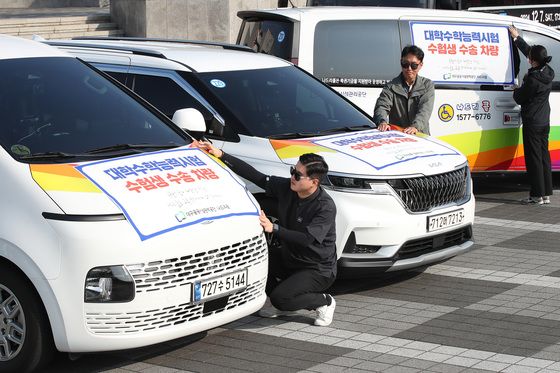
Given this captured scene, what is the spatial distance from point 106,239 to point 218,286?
79cm

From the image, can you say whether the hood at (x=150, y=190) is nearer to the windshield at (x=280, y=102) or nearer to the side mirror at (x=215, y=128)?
the side mirror at (x=215, y=128)

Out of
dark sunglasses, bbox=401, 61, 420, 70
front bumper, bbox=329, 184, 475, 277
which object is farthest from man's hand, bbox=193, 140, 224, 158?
dark sunglasses, bbox=401, 61, 420, 70

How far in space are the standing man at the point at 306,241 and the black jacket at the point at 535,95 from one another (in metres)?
5.15

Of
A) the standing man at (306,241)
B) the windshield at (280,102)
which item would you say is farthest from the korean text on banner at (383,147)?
the standing man at (306,241)

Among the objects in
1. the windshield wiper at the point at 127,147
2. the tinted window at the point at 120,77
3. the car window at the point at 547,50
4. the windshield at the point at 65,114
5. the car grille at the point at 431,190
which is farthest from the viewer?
the car window at the point at 547,50

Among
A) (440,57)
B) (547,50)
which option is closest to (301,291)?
(440,57)

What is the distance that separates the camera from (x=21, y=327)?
6391 mm

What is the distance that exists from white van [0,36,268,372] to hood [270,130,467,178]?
1315mm

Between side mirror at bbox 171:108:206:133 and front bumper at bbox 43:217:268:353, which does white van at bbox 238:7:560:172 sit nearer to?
side mirror at bbox 171:108:206:133

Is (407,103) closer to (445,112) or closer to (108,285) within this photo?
(445,112)

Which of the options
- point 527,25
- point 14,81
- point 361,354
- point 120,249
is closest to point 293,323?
point 361,354

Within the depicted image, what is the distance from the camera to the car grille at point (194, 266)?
6.30 m

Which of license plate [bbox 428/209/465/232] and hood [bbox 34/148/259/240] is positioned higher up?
hood [bbox 34/148/259/240]

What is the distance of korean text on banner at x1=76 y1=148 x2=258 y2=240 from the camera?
6441 mm
